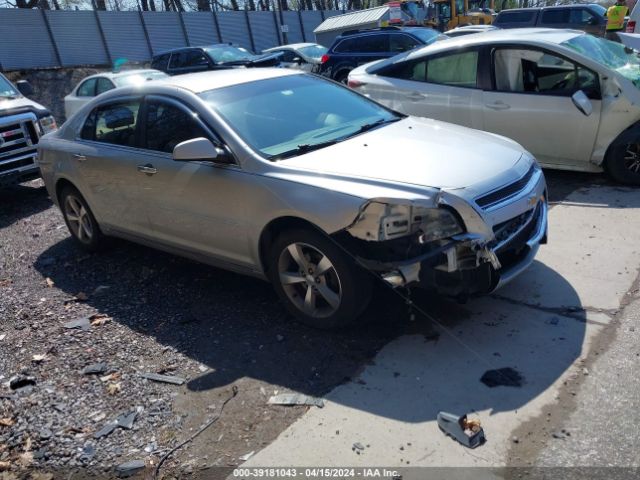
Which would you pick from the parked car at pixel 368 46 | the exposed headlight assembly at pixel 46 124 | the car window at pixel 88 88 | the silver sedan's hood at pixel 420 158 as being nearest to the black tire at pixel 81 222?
the silver sedan's hood at pixel 420 158

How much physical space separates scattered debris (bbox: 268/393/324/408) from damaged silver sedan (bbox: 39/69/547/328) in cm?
64

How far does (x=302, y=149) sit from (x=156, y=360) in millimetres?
1771

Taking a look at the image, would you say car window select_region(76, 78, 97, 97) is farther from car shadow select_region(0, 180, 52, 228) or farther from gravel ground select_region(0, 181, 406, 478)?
gravel ground select_region(0, 181, 406, 478)

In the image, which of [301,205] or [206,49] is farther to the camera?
[206,49]

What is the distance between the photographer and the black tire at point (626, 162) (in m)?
6.05

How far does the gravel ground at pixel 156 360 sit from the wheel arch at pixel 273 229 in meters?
0.48

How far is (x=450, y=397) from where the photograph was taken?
10.3 feet

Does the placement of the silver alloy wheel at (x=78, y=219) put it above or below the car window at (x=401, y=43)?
below

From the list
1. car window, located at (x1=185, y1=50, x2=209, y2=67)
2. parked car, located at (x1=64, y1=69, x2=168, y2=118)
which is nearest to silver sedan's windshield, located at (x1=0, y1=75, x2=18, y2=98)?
parked car, located at (x1=64, y1=69, x2=168, y2=118)

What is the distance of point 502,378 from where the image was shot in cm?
324

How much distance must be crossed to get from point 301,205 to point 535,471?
197cm

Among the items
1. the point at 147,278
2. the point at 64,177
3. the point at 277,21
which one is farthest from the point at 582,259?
the point at 277,21

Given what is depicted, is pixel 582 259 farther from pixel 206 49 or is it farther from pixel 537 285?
pixel 206 49

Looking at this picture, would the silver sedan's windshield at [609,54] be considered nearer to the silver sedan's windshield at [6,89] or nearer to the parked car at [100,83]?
the silver sedan's windshield at [6,89]
